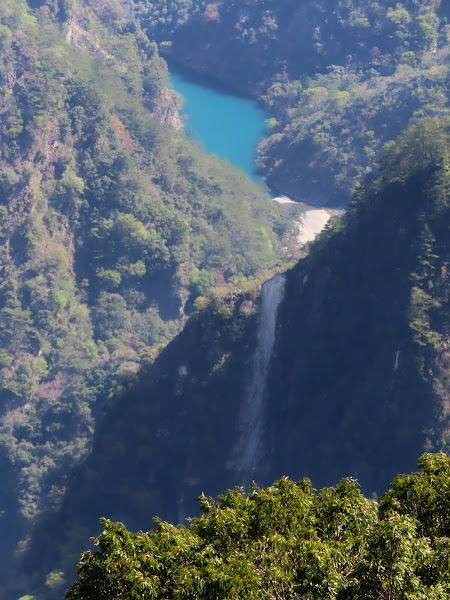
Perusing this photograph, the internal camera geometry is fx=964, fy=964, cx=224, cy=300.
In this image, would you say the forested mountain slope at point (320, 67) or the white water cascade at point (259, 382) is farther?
the forested mountain slope at point (320, 67)

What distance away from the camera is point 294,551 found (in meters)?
17.8

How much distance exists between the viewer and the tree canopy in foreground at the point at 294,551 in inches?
660

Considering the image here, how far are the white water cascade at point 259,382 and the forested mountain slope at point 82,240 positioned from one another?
18580mm

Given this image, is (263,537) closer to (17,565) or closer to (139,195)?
(17,565)

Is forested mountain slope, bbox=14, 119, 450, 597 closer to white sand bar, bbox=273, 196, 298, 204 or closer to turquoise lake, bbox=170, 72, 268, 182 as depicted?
white sand bar, bbox=273, 196, 298, 204

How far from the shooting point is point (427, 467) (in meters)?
19.4

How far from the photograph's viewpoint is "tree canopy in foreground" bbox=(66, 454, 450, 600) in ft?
55.0

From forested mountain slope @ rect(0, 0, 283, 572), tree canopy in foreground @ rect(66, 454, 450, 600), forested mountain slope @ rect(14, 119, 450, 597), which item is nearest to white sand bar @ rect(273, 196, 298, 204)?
forested mountain slope @ rect(0, 0, 283, 572)

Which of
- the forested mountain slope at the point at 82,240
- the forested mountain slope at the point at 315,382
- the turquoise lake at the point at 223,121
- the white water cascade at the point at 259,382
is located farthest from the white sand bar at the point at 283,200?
the white water cascade at the point at 259,382

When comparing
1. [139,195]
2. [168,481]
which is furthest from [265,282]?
[139,195]

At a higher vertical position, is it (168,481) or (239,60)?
(239,60)

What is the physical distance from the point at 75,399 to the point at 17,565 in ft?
52.3

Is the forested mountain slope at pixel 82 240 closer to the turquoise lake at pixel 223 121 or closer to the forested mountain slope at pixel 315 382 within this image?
the turquoise lake at pixel 223 121

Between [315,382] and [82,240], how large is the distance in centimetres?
4522
